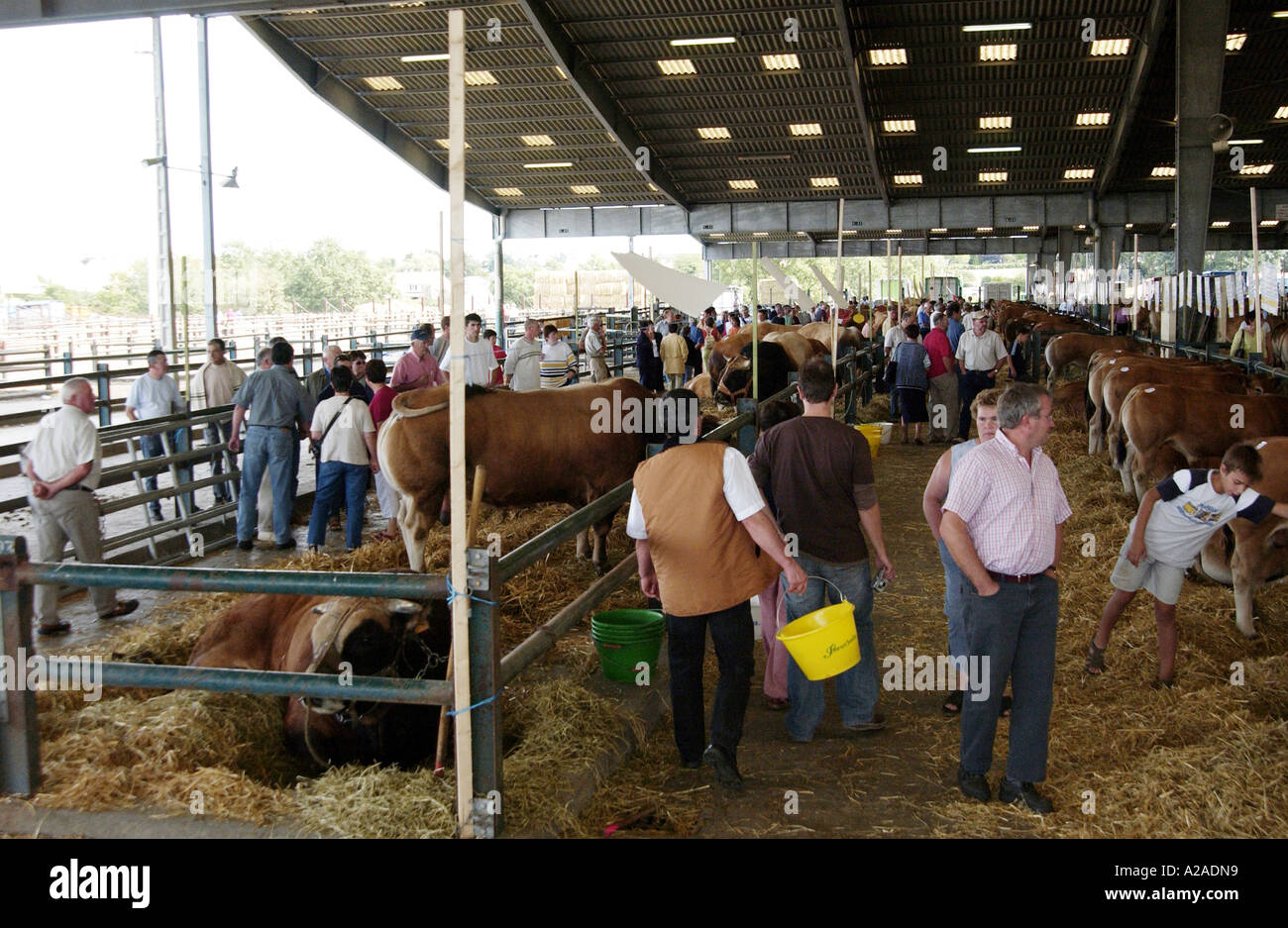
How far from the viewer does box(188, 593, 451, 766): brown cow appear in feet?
15.3

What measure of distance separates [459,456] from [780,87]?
25401mm

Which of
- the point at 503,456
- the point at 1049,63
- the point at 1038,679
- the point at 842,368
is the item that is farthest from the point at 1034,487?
the point at 1049,63

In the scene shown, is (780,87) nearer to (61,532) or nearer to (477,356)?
(477,356)

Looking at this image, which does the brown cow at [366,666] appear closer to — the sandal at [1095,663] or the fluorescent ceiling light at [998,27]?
the sandal at [1095,663]

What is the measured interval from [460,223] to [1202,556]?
21.6 ft

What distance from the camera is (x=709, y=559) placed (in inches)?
186

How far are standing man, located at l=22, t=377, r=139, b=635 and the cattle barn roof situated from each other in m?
14.2

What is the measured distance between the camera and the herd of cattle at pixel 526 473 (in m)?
4.78

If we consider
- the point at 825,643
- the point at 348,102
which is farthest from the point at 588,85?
the point at 825,643

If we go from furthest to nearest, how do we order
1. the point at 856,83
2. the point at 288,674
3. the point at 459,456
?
A: the point at 856,83, the point at 288,674, the point at 459,456

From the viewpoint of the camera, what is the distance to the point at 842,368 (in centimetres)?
1628

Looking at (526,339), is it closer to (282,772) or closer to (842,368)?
(842,368)

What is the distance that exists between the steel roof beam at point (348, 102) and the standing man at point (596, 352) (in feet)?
24.0
